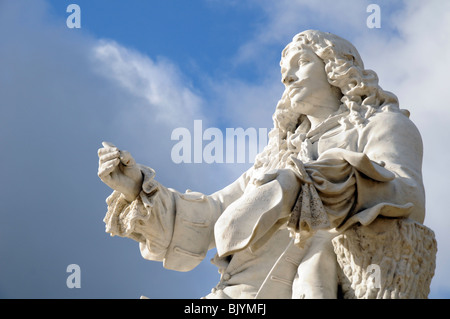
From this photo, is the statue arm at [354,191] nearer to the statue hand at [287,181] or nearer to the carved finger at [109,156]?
the statue hand at [287,181]

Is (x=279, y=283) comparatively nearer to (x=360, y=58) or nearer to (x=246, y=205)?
(x=246, y=205)

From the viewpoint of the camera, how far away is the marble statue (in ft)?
30.4

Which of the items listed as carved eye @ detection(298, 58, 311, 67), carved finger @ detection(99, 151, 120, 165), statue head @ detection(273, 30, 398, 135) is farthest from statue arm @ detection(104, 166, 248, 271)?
carved eye @ detection(298, 58, 311, 67)

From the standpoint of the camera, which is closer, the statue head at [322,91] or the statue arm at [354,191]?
the statue arm at [354,191]

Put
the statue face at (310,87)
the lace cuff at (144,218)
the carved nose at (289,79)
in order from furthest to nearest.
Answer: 1. the carved nose at (289,79)
2. the statue face at (310,87)
3. the lace cuff at (144,218)

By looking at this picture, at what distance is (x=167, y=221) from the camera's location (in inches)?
438

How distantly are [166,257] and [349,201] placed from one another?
2.43 metres

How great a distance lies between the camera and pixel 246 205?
29.9 ft

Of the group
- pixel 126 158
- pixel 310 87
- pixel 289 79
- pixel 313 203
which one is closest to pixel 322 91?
pixel 310 87

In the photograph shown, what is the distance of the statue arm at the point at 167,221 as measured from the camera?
10828 millimetres

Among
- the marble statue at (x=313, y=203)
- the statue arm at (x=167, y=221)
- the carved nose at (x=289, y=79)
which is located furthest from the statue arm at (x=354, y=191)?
the statue arm at (x=167, y=221)

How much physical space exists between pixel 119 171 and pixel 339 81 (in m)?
2.40

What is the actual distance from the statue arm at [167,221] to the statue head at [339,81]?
109 cm
